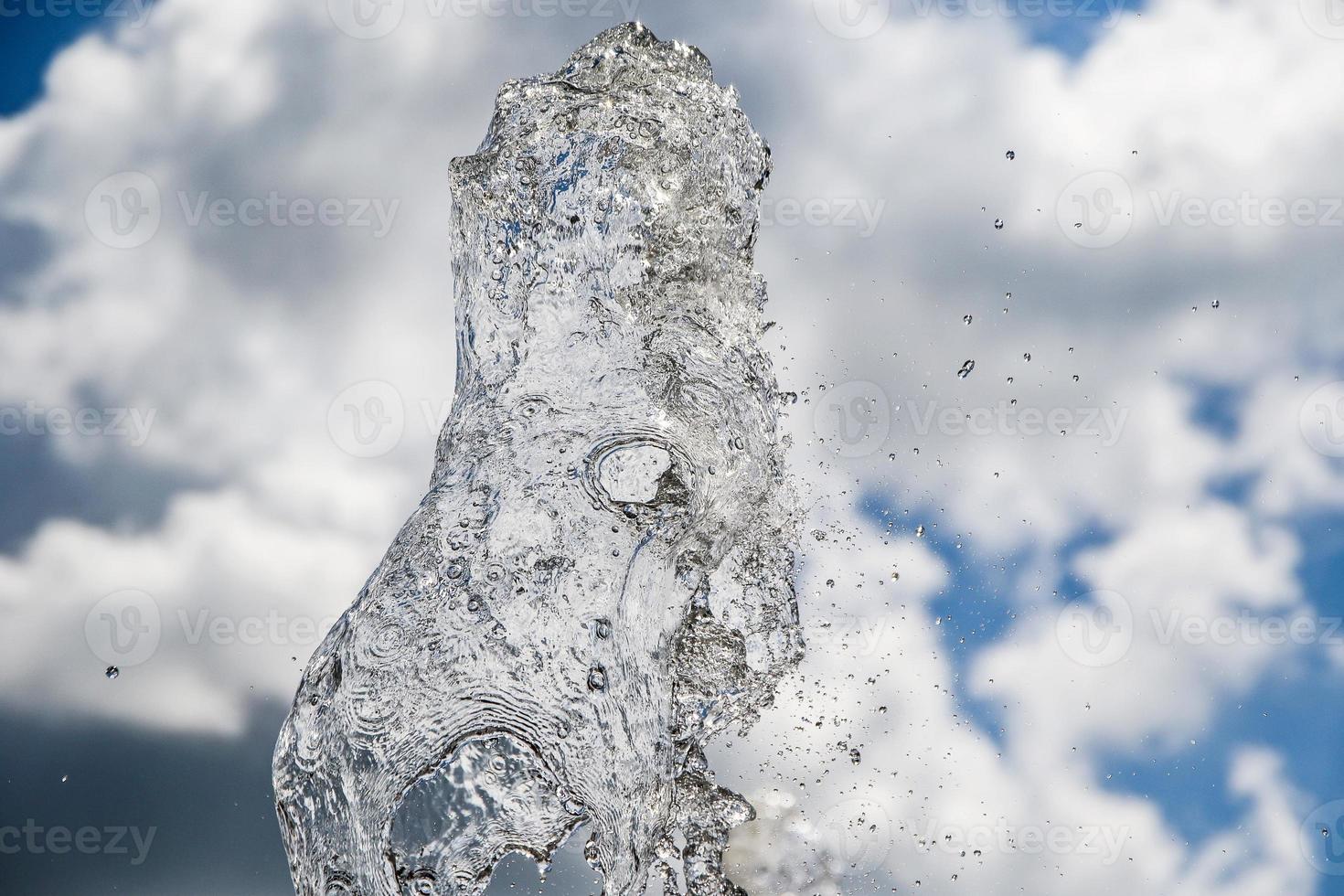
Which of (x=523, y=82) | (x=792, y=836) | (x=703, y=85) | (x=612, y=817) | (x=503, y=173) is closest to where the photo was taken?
(x=612, y=817)

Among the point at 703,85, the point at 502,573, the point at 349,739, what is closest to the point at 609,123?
the point at 703,85

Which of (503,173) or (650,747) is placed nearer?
(650,747)

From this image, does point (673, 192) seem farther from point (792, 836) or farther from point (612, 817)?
point (792, 836)

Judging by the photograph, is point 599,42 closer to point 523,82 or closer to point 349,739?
point 523,82

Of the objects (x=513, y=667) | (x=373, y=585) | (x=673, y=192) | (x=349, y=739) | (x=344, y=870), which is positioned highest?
(x=673, y=192)

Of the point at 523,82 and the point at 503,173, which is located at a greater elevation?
the point at 523,82

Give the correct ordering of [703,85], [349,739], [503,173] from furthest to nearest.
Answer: [703,85] → [503,173] → [349,739]
